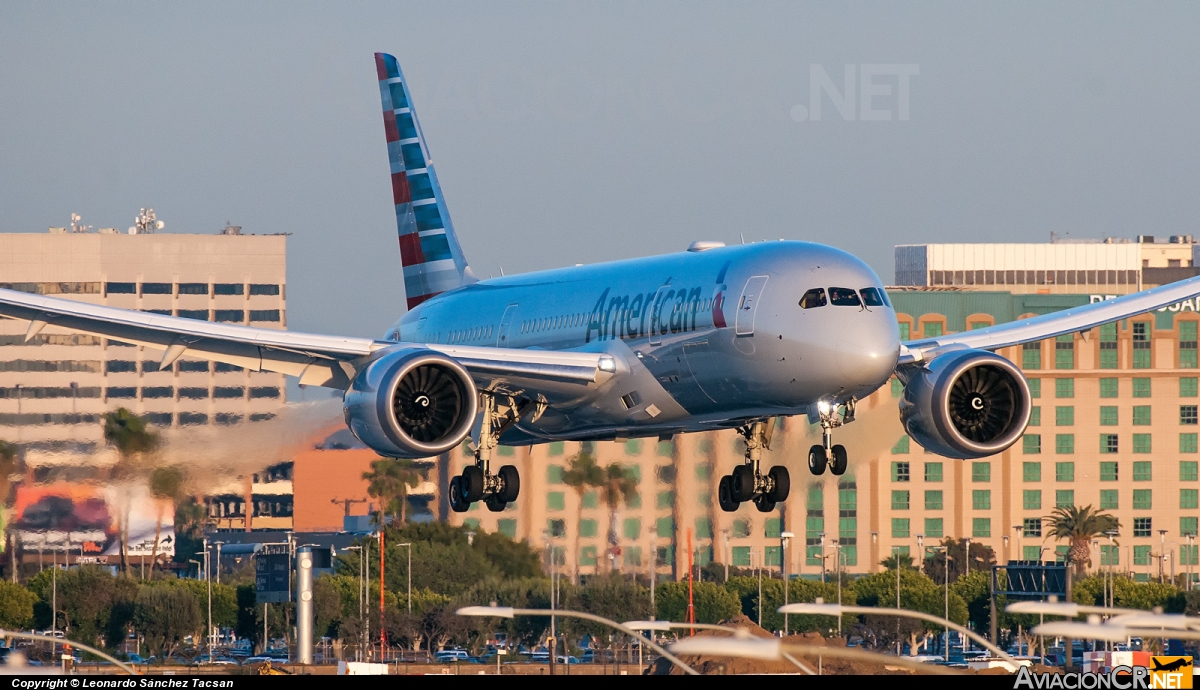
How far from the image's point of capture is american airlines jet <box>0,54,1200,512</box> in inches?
1671

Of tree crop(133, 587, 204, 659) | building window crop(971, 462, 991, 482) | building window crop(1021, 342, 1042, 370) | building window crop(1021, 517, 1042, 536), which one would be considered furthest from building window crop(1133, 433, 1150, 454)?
tree crop(133, 587, 204, 659)

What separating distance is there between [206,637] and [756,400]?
71297mm

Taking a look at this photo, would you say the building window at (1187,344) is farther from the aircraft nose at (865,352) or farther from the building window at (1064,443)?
the aircraft nose at (865,352)

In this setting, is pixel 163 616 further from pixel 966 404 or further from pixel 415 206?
pixel 966 404

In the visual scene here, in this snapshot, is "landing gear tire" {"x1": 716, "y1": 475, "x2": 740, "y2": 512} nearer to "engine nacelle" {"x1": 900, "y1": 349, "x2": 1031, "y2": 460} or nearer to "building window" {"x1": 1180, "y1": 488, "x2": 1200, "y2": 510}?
"engine nacelle" {"x1": 900, "y1": 349, "x2": 1031, "y2": 460}

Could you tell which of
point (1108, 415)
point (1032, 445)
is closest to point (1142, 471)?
point (1108, 415)

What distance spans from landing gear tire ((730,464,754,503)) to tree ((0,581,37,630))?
5348 centimetres

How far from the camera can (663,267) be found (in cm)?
4691

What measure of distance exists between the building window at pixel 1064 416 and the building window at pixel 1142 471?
5.32 m

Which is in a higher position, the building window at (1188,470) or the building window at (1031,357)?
the building window at (1031,357)

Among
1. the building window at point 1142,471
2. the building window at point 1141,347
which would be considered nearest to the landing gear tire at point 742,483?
the building window at point 1142,471

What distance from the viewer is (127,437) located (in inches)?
2606

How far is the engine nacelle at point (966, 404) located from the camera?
45.9 metres

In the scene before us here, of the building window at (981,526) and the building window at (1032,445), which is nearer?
the building window at (981,526)
